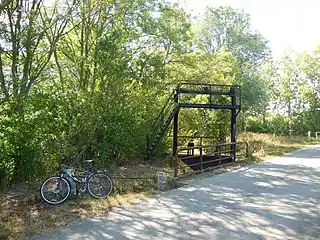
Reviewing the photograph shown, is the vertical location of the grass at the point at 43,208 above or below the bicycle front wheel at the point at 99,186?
below

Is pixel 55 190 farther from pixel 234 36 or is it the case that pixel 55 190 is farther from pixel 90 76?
pixel 234 36

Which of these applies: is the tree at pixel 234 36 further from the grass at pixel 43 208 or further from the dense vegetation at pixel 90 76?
the grass at pixel 43 208

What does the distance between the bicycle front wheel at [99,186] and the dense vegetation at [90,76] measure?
1574 millimetres

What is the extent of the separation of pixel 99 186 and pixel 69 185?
2.13 feet

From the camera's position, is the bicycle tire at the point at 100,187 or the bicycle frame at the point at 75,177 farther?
the bicycle tire at the point at 100,187

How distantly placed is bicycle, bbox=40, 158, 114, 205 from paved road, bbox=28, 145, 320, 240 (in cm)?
99

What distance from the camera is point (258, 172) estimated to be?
11.1m

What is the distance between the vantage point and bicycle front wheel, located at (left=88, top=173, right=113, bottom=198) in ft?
23.0

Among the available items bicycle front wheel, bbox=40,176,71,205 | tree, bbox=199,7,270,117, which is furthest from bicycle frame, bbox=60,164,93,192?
tree, bbox=199,7,270,117

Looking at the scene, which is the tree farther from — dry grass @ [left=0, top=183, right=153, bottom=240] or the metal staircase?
dry grass @ [left=0, top=183, right=153, bottom=240]

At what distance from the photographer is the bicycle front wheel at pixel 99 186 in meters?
7.01

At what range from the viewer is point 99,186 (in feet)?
23.2

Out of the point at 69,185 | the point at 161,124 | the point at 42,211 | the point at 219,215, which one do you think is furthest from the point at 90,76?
the point at 219,215

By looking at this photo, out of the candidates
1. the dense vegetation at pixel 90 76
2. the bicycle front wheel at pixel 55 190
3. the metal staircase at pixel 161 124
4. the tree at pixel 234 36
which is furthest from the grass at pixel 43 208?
the tree at pixel 234 36
